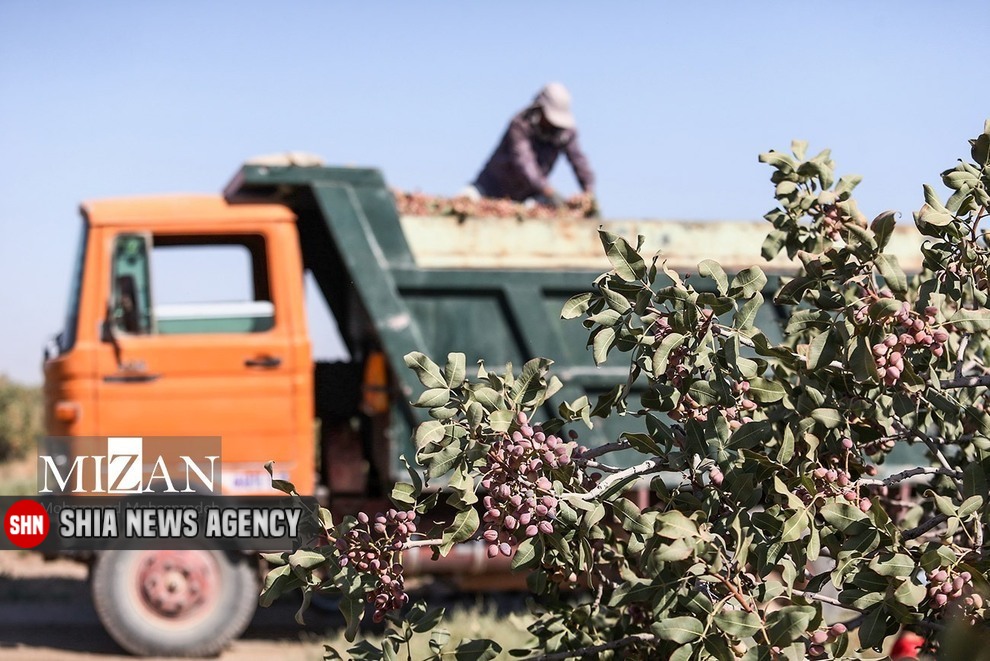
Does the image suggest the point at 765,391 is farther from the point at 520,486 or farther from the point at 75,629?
the point at 75,629

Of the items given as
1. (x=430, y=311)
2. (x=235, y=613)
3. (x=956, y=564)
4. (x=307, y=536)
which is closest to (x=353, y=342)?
(x=430, y=311)

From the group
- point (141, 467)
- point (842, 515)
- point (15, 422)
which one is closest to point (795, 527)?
point (842, 515)

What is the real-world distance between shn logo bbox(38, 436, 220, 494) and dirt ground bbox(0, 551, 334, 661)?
108 centimetres

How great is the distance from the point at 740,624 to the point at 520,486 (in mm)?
400

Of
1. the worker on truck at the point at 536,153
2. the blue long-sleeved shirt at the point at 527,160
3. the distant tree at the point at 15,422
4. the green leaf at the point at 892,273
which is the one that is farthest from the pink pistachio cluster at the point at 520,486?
the distant tree at the point at 15,422

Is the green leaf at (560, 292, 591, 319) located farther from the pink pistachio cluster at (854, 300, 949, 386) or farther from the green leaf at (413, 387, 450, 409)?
the pink pistachio cluster at (854, 300, 949, 386)

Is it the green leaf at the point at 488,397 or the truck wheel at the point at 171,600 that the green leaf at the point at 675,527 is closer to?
the green leaf at the point at 488,397

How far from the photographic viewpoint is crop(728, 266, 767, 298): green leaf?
5.94 feet

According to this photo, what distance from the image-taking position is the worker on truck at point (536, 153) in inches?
274

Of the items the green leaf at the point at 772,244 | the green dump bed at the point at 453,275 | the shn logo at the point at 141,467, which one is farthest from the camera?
the green dump bed at the point at 453,275

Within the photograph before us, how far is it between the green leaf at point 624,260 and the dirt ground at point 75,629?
4.12 m

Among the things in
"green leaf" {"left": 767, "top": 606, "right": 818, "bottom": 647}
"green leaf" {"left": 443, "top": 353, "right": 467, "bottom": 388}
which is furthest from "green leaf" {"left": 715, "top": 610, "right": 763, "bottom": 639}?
"green leaf" {"left": 443, "top": 353, "right": 467, "bottom": 388}

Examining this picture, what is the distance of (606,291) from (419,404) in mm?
364

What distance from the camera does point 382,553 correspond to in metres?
1.86
